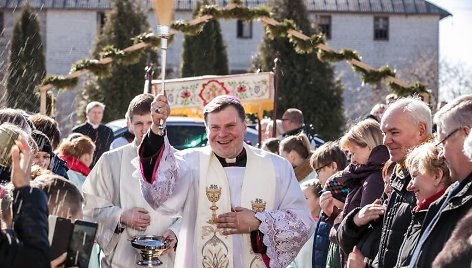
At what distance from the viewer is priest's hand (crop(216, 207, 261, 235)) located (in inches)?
256

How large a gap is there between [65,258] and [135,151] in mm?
2961

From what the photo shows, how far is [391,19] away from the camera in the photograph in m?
50.9

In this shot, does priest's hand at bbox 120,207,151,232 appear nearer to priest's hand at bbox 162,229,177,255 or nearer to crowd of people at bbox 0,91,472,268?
crowd of people at bbox 0,91,472,268

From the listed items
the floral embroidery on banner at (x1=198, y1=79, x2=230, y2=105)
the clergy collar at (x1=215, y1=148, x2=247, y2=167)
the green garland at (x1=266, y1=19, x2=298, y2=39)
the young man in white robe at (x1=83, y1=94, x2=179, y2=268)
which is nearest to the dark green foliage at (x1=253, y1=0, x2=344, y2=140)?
the green garland at (x1=266, y1=19, x2=298, y2=39)

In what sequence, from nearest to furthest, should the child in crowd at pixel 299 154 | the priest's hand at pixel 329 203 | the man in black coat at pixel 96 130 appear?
1. the priest's hand at pixel 329 203
2. the child in crowd at pixel 299 154
3. the man in black coat at pixel 96 130

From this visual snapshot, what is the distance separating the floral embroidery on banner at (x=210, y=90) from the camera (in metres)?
16.4

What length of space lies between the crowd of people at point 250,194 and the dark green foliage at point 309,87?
2571 cm

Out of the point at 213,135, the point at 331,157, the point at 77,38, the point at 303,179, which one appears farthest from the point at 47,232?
the point at 77,38

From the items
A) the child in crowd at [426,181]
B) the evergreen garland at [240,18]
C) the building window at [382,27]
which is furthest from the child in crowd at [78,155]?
the building window at [382,27]

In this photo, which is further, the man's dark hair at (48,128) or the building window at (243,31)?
the building window at (243,31)

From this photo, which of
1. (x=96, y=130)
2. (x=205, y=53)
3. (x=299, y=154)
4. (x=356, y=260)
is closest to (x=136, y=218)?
(x=356, y=260)

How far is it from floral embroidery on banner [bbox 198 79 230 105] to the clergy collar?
377 inches

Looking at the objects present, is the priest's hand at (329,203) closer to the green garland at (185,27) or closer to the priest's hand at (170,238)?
the priest's hand at (170,238)

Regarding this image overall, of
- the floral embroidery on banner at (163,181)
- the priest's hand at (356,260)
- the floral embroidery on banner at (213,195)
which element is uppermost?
the floral embroidery on banner at (163,181)
